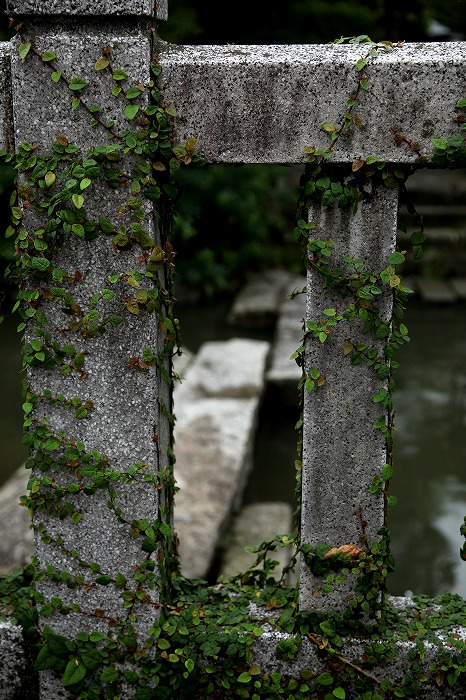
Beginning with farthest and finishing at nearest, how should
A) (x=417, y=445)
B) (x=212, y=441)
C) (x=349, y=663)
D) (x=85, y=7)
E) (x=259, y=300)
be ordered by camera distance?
(x=259, y=300), (x=417, y=445), (x=212, y=441), (x=349, y=663), (x=85, y=7)

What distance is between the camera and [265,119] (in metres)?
1.91

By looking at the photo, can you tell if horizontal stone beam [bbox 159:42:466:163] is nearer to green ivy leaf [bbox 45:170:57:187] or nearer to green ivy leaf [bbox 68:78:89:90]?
green ivy leaf [bbox 68:78:89:90]

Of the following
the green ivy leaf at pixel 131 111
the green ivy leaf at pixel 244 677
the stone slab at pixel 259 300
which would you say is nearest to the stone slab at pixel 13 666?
the green ivy leaf at pixel 244 677

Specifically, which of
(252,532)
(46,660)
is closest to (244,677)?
(46,660)

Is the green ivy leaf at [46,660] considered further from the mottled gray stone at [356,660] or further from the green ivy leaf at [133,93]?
the green ivy leaf at [133,93]

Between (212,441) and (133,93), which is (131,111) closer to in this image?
(133,93)

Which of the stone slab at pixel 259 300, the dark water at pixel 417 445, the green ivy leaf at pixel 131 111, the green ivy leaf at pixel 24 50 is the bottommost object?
the dark water at pixel 417 445

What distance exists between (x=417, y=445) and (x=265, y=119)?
4.32 m

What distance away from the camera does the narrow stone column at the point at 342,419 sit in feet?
6.46

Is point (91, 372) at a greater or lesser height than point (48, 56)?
lesser

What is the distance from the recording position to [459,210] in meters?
11.1

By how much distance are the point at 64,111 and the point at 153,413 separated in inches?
29.8

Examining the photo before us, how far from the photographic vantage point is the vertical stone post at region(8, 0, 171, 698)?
6.23ft

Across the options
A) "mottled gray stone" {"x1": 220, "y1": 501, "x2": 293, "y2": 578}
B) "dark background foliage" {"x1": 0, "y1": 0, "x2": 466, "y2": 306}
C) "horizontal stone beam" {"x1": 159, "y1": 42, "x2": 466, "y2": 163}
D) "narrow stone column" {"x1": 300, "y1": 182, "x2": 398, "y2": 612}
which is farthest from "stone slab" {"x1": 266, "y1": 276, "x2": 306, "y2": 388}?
"horizontal stone beam" {"x1": 159, "y1": 42, "x2": 466, "y2": 163}
